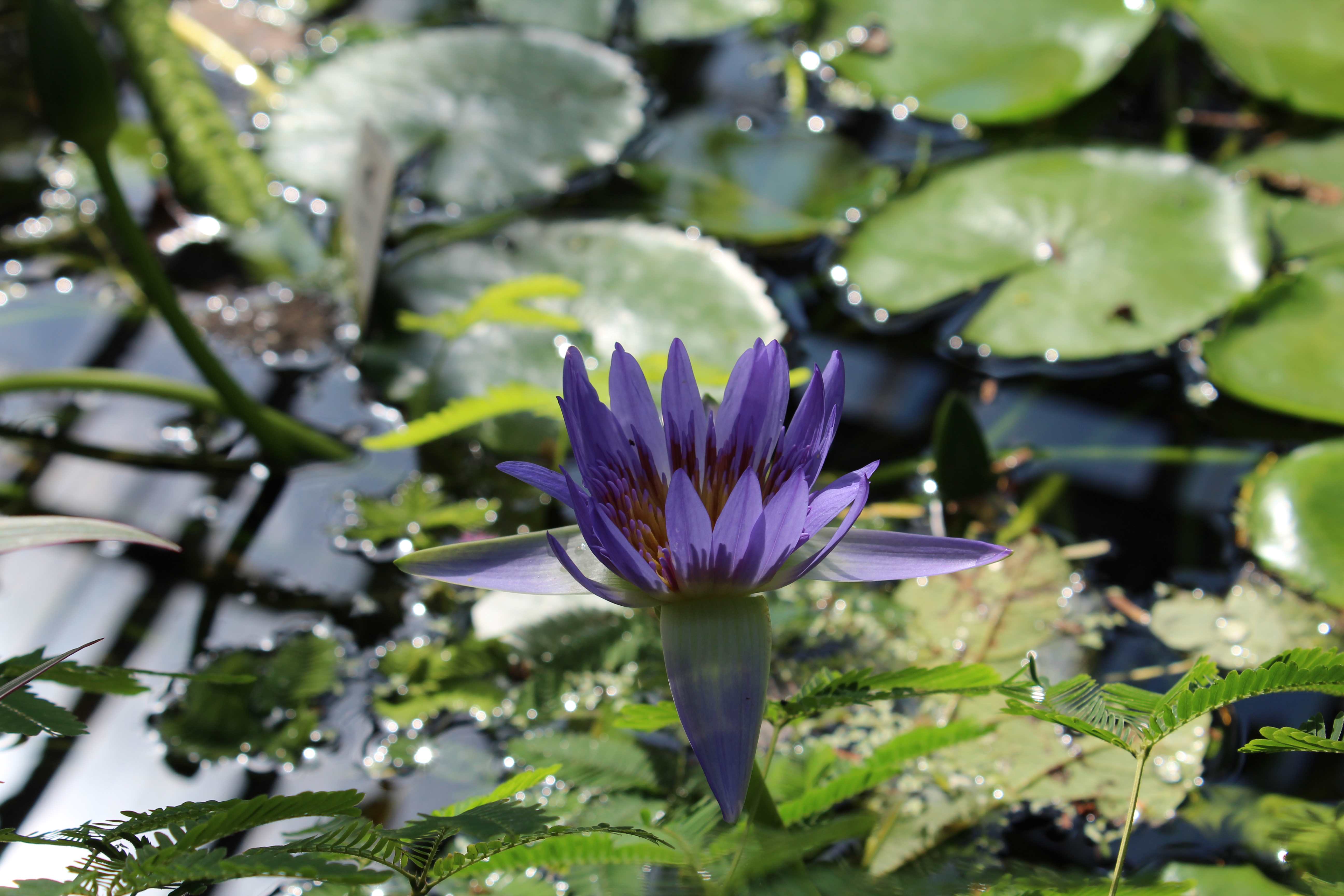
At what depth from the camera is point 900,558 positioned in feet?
2.39

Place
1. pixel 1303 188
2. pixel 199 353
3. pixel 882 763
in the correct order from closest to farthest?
pixel 882 763
pixel 199 353
pixel 1303 188

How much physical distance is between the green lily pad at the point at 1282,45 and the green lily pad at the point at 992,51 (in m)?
0.20

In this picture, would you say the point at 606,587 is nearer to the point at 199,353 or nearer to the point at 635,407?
the point at 635,407

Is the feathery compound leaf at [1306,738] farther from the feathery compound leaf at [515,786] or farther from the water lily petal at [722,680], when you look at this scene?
the feathery compound leaf at [515,786]

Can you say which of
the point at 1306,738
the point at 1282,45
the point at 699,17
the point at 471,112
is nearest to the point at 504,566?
the point at 1306,738

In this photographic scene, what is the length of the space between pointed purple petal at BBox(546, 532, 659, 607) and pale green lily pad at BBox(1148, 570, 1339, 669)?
3.38ft

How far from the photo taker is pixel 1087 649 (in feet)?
4.45

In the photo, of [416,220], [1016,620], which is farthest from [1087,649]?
[416,220]

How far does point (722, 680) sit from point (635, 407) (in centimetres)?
25

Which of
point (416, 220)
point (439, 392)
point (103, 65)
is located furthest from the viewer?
point (416, 220)

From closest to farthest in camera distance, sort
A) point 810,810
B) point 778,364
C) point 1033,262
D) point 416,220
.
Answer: point 778,364 → point 810,810 → point 1033,262 → point 416,220

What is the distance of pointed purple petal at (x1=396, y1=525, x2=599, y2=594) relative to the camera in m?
0.73

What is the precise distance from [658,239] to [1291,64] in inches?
65.4

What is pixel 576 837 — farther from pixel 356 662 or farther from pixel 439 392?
pixel 439 392
